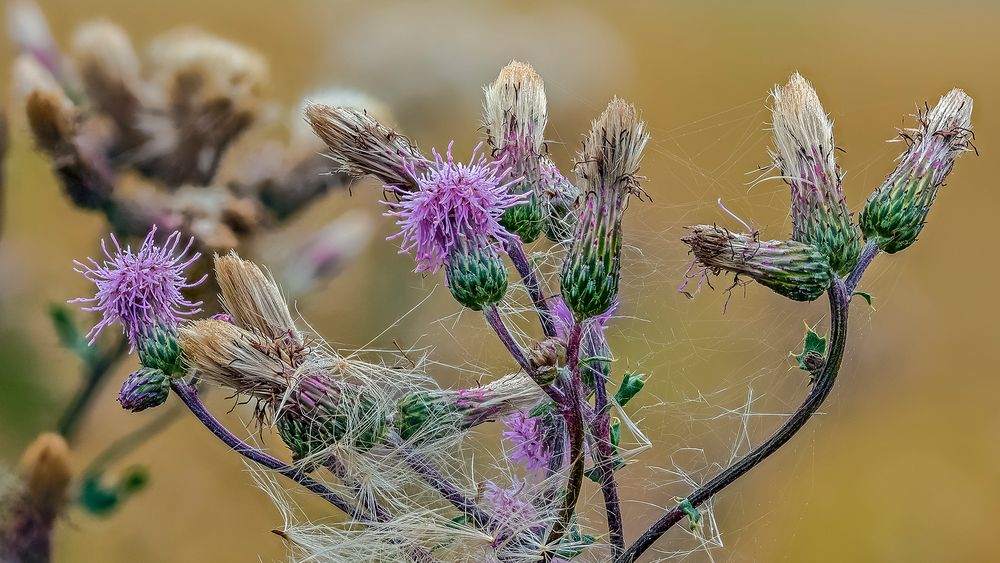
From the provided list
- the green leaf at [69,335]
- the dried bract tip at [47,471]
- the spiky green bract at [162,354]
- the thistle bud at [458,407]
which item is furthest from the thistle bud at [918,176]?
the green leaf at [69,335]

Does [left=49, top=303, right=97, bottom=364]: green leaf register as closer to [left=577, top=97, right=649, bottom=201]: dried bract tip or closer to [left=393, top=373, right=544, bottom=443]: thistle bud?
[left=393, top=373, right=544, bottom=443]: thistle bud

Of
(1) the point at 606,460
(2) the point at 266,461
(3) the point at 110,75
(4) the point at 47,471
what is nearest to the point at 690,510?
(1) the point at 606,460

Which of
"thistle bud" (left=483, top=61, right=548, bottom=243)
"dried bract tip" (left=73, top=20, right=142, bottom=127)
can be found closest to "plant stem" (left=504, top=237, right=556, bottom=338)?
"thistle bud" (left=483, top=61, right=548, bottom=243)

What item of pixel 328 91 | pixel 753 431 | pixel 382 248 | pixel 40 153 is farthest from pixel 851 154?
pixel 40 153

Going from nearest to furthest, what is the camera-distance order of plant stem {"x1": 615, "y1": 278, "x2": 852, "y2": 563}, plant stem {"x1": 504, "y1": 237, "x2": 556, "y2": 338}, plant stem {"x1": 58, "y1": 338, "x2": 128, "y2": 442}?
1. plant stem {"x1": 615, "y1": 278, "x2": 852, "y2": 563}
2. plant stem {"x1": 504, "y1": 237, "x2": 556, "y2": 338}
3. plant stem {"x1": 58, "y1": 338, "x2": 128, "y2": 442}

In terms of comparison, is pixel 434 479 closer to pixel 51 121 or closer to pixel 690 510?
pixel 690 510

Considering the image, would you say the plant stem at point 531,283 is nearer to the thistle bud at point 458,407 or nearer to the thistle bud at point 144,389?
the thistle bud at point 458,407

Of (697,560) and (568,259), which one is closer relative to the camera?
(568,259)

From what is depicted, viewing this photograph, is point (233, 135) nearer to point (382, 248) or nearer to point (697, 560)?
point (382, 248)
